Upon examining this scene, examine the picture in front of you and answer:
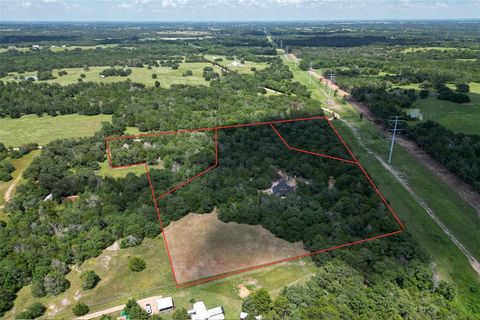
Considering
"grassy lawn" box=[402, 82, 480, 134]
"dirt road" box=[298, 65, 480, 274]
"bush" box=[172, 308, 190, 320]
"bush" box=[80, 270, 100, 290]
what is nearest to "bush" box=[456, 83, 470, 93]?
"grassy lawn" box=[402, 82, 480, 134]

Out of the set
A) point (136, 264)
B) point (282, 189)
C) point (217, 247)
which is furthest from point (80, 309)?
point (282, 189)

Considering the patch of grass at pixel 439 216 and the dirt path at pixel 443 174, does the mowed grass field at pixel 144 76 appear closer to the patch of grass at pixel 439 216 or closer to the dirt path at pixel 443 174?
the dirt path at pixel 443 174

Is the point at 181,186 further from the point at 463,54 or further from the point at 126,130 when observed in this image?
the point at 463,54

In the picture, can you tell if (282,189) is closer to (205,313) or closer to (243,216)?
(243,216)

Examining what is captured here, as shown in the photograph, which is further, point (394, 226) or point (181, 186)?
point (181, 186)

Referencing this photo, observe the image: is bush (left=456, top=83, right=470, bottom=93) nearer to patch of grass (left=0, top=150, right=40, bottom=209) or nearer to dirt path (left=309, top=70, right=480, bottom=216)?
dirt path (left=309, top=70, right=480, bottom=216)

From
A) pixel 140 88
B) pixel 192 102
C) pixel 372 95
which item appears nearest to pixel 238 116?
pixel 192 102

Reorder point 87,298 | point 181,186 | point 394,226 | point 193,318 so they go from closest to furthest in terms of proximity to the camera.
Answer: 1. point 193,318
2. point 87,298
3. point 394,226
4. point 181,186
